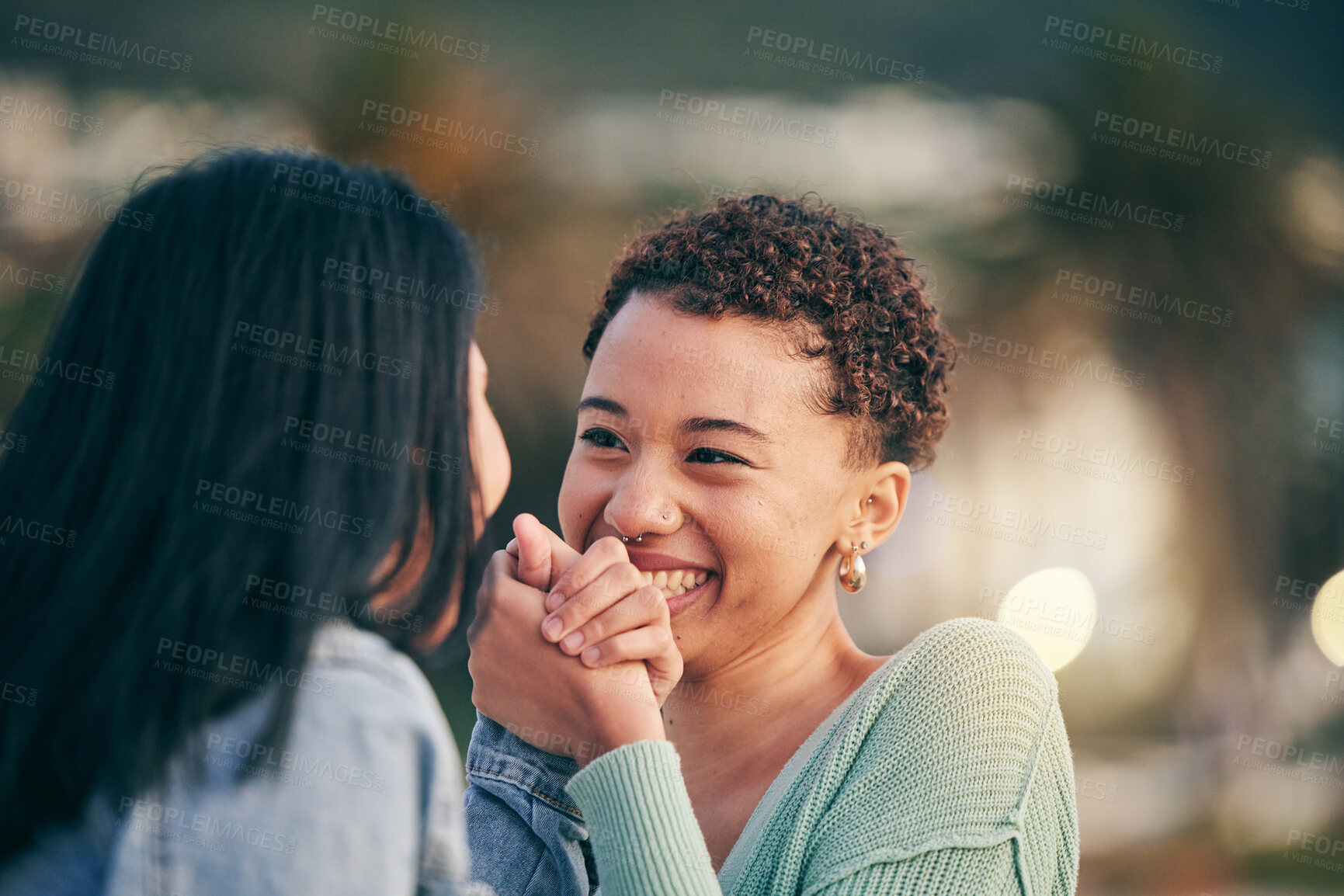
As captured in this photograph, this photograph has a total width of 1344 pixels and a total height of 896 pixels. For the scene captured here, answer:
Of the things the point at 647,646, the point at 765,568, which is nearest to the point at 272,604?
the point at 647,646

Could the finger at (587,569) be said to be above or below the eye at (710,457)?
below

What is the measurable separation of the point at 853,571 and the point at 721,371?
18.5 inches

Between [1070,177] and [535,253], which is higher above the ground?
[1070,177]

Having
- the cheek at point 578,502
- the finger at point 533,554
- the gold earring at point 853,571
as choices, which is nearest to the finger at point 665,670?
the finger at point 533,554

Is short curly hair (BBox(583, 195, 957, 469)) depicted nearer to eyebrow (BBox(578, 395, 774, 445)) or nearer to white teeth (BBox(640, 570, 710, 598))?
eyebrow (BBox(578, 395, 774, 445))

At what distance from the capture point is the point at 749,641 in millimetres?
1772

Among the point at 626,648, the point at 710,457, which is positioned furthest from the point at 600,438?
the point at 626,648

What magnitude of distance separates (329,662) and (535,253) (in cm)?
440

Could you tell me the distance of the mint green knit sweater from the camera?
130cm

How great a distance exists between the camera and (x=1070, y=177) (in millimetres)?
5012

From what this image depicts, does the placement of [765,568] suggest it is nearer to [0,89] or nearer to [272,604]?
[272,604]

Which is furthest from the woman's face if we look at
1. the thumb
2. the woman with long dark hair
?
the woman with long dark hair

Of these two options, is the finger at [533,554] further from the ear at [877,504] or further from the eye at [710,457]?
the ear at [877,504]

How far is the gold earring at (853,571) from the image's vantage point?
5.94 ft
